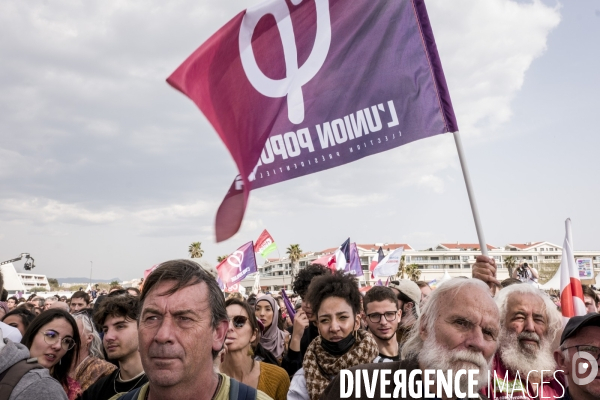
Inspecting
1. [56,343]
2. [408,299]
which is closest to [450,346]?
[56,343]

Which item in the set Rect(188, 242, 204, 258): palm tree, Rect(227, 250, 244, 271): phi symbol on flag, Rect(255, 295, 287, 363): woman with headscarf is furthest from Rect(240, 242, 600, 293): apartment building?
Rect(255, 295, 287, 363): woman with headscarf

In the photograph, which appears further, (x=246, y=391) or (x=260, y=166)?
(x=260, y=166)

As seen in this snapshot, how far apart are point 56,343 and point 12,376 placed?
5.66ft

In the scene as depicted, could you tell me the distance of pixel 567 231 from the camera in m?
5.01

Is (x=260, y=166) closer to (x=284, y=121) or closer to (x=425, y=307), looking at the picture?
(x=284, y=121)

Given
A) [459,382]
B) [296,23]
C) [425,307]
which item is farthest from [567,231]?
[296,23]

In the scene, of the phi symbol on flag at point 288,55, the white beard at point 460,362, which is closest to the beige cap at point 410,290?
the phi symbol on flag at point 288,55

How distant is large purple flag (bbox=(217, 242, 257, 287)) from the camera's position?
59.5ft

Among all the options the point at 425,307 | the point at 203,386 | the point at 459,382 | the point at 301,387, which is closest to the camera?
the point at 203,386

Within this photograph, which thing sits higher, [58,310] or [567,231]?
[567,231]

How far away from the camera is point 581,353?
9.87 feet

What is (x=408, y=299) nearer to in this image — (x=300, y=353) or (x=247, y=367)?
(x=300, y=353)

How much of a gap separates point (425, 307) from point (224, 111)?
2750mm

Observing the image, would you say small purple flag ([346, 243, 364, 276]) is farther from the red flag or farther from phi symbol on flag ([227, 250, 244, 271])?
the red flag
